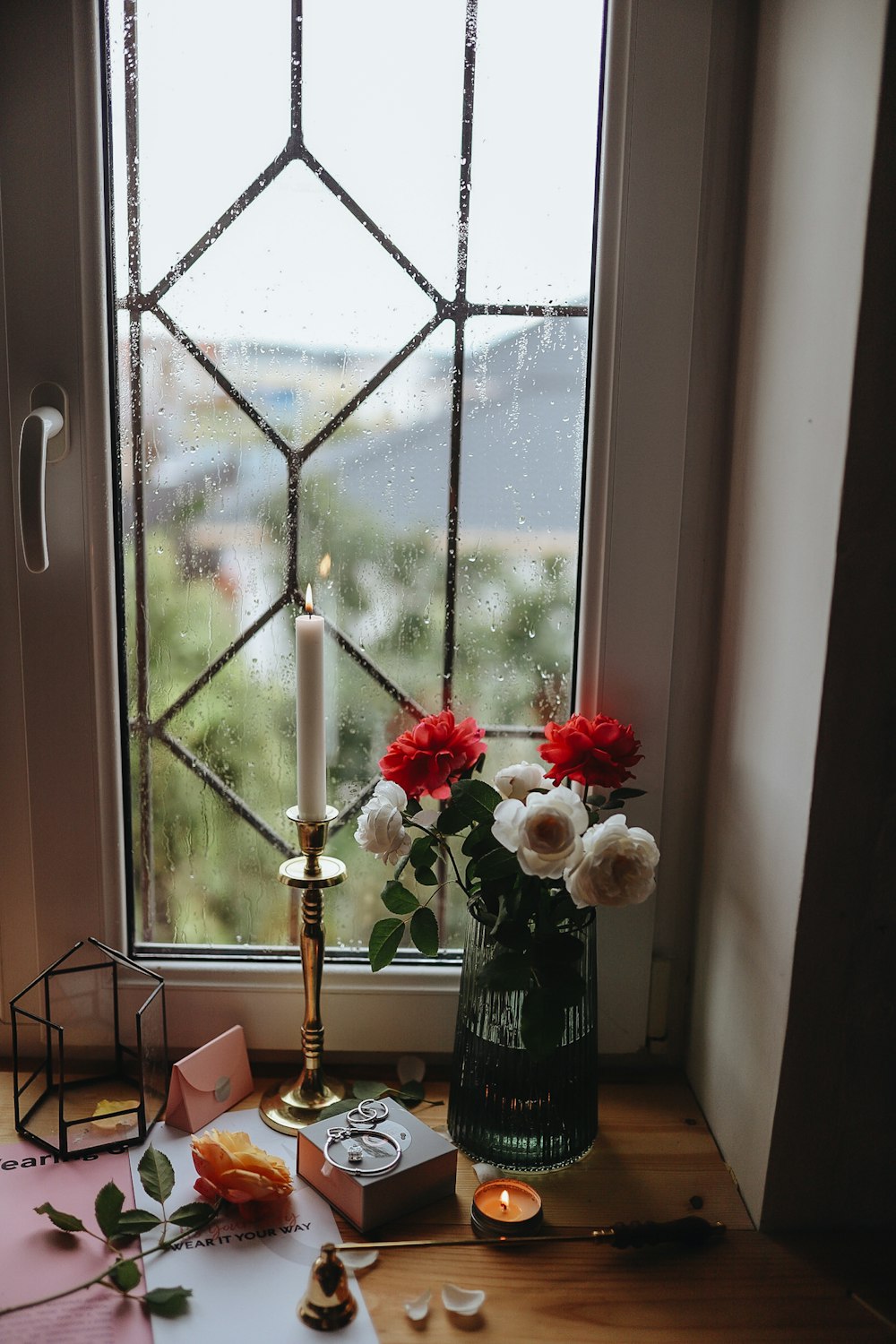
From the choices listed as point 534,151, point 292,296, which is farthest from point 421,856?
point 534,151

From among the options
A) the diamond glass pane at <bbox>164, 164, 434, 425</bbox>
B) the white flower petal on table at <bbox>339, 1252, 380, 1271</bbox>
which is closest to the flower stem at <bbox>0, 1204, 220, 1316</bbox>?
the white flower petal on table at <bbox>339, 1252, 380, 1271</bbox>

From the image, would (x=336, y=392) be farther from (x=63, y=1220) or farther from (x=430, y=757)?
(x=63, y=1220)

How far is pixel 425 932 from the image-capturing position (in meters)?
0.90

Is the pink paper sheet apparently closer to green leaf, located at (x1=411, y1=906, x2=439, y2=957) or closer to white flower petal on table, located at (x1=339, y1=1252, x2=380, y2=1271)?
white flower petal on table, located at (x1=339, y1=1252, x2=380, y2=1271)

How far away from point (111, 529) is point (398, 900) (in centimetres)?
41

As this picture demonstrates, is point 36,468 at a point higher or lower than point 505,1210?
higher

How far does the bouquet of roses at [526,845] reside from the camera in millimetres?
780

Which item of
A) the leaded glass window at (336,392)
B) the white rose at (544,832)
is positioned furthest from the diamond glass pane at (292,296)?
the white rose at (544,832)

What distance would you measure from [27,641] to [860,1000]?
2.42ft

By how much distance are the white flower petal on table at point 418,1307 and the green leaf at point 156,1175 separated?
0.20 meters

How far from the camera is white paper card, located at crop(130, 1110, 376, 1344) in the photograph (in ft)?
2.29

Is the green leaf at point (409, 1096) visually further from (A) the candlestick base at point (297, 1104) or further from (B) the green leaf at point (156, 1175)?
(B) the green leaf at point (156, 1175)

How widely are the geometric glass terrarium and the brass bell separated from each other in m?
0.23

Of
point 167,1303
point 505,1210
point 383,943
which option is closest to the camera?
point 167,1303
